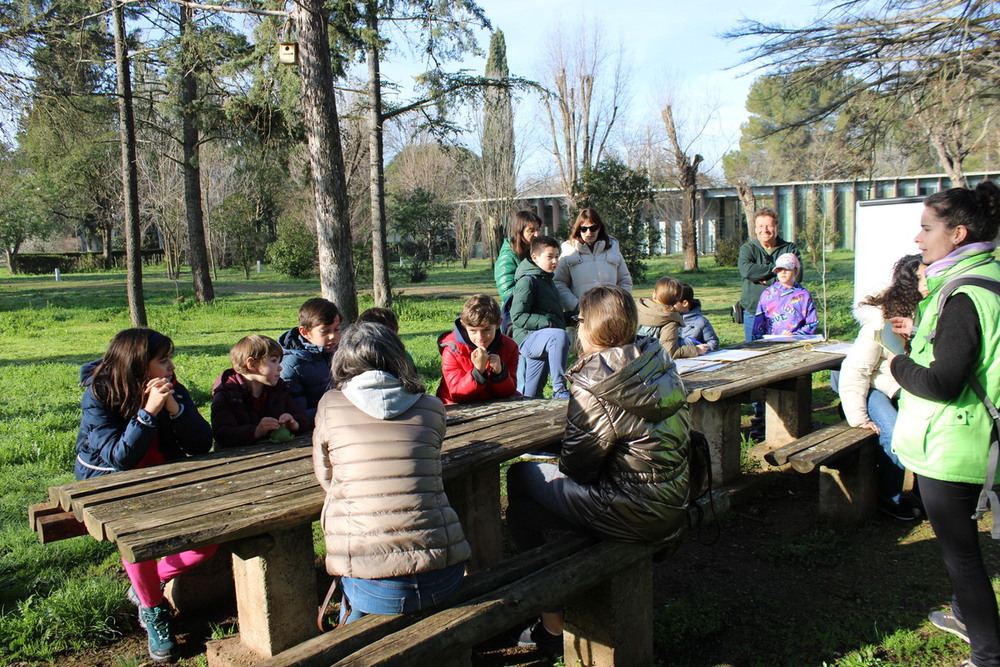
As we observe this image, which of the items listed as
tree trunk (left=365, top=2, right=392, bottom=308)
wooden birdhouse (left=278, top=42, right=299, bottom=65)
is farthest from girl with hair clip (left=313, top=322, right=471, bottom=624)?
tree trunk (left=365, top=2, right=392, bottom=308)

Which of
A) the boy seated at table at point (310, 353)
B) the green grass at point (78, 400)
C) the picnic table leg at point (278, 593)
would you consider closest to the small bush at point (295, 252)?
the green grass at point (78, 400)

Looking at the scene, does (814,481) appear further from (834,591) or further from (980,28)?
(980,28)

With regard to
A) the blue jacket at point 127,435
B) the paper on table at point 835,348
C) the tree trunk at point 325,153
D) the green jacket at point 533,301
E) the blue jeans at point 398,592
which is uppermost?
the tree trunk at point 325,153

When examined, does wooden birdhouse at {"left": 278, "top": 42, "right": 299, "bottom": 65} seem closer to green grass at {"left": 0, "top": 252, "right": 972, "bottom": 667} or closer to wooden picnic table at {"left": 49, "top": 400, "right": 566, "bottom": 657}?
green grass at {"left": 0, "top": 252, "right": 972, "bottom": 667}

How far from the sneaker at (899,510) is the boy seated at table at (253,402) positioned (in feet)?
10.6

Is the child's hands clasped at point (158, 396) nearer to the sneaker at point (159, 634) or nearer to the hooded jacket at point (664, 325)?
the sneaker at point (159, 634)

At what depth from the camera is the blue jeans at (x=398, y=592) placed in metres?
2.29

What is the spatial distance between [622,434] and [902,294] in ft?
6.71

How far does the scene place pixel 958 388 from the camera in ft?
8.38

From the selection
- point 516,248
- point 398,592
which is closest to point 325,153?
point 516,248

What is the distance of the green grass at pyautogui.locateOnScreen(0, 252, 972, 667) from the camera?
10.3 feet

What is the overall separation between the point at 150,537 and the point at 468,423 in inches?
65.7

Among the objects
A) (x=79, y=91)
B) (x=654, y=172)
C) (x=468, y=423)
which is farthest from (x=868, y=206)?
(x=654, y=172)

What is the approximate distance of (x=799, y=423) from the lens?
5234 millimetres
